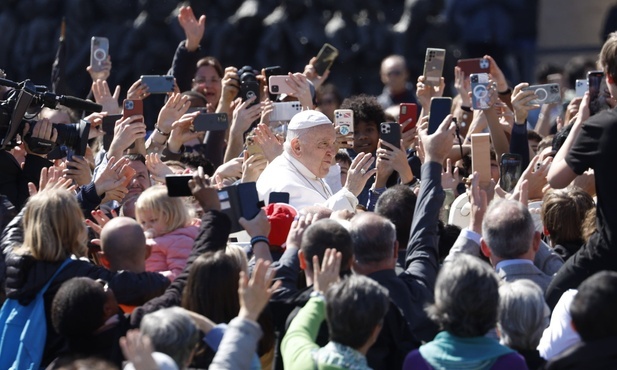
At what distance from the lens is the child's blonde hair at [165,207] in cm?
562

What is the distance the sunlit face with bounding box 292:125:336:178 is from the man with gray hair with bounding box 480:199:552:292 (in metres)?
1.96

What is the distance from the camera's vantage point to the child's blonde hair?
5.62 metres

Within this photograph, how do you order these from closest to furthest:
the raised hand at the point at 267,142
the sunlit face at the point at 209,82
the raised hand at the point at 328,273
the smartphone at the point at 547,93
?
the raised hand at the point at 328,273
the raised hand at the point at 267,142
the smartphone at the point at 547,93
the sunlit face at the point at 209,82

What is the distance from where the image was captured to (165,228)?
562 centimetres

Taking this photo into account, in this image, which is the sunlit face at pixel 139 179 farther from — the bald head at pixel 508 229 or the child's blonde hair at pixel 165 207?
the bald head at pixel 508 229

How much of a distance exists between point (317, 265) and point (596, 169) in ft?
3.54

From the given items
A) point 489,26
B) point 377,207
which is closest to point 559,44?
point 489,26

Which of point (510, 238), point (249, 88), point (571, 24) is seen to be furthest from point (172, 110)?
point (571, 24)

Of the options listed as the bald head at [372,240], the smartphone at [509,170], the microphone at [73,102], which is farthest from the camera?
the smartphone at [509,170]

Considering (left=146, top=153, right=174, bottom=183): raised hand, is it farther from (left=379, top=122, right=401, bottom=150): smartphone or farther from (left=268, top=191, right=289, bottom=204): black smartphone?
(left=379, top=122, right=401, bottom=150): smartphone

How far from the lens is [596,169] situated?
495cm

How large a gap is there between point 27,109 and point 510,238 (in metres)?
2.42

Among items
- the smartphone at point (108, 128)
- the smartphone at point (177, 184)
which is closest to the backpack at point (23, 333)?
the smartphone at point (177, 184)

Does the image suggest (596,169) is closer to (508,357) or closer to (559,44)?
(508,357)
